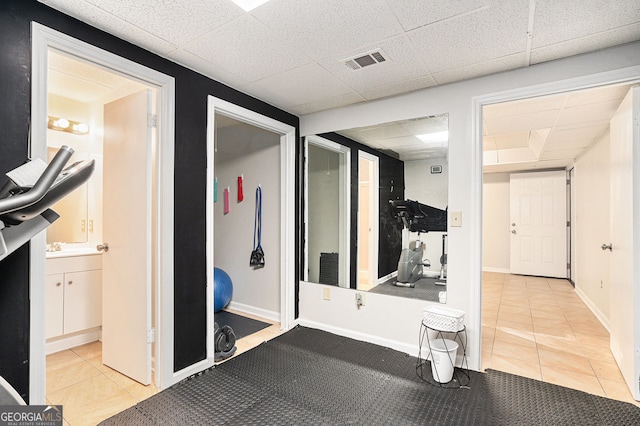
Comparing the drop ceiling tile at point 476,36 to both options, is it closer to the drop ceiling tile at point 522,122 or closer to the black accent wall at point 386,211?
the black accent wall at point 386,211

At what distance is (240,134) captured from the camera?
13.6 feet

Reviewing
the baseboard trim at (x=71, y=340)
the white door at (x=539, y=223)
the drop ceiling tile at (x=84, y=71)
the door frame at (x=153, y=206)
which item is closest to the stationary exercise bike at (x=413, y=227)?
the door frame at (x=153, y=206)

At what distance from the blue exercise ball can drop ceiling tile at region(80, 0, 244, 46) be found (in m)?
2.64

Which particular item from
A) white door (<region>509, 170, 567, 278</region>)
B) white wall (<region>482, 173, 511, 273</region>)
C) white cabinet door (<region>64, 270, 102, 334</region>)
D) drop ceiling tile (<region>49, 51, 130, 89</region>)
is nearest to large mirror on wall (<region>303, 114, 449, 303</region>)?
drop ceiling tile (<region>49, 51, 130, 89</region>)

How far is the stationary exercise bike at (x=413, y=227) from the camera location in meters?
2.86

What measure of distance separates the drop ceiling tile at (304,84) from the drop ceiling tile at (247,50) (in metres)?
0.10

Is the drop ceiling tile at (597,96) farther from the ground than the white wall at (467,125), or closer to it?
farther from the ground

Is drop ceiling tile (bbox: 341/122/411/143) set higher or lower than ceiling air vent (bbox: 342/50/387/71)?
lower

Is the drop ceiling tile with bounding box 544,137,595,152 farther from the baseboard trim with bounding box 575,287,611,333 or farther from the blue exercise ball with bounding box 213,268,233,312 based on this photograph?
the blue exercise ball with bounding box 213,268,233,312

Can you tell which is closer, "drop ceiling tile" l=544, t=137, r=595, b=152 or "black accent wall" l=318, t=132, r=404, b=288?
"black accent wall" l=318, t=132, r=404, b=288

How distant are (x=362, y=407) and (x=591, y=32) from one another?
2654 mm

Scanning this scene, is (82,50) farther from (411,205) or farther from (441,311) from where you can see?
Answer: (441,311)

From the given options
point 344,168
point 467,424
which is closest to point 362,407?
point 467,424

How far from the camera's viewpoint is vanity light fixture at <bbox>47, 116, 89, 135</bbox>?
313cm
